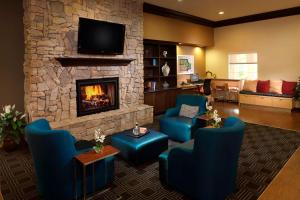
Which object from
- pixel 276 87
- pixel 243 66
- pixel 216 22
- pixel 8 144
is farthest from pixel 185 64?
pixel 8 144

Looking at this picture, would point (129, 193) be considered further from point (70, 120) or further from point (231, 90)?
point (231, 90)

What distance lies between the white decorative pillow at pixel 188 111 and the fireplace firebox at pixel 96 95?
1.71m

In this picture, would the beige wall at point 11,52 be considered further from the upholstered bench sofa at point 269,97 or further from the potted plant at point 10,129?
the upholstered bench sofa at point 269,97

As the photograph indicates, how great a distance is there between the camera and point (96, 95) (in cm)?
516

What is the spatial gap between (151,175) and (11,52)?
12.1 feet

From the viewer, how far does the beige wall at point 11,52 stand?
4.25 meters

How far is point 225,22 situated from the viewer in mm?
8555

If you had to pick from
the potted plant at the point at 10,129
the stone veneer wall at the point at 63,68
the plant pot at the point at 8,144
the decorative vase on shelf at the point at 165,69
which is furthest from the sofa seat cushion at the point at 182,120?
the plant pot at the point at 8,144

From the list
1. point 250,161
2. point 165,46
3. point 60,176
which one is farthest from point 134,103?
point 60,176

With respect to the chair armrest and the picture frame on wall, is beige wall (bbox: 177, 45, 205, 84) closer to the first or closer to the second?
the picture frame on wall

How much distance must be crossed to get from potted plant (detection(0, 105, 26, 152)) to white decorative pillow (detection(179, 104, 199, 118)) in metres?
3.21

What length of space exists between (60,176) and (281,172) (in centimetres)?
301

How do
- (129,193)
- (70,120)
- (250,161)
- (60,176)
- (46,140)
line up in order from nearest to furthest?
(46,140)
(60,176)
(129,193)
(250,161)
(70,120)

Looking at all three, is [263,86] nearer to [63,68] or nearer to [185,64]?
[185,64]
